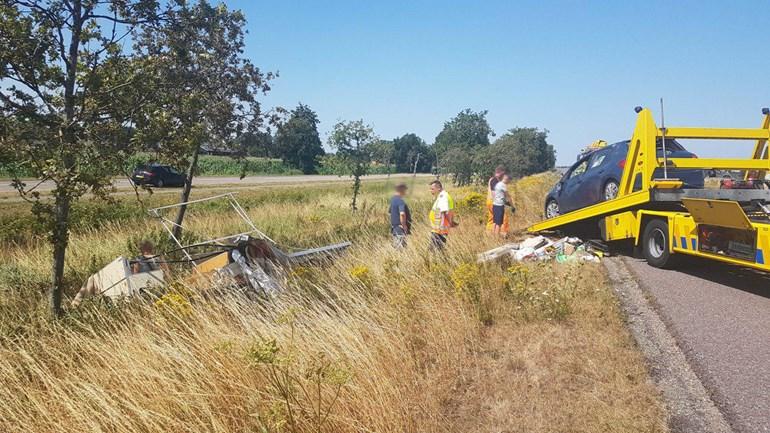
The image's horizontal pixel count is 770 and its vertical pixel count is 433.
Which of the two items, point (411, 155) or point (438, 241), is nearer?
point (438, 241)

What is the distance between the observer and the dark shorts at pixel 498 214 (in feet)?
33.7

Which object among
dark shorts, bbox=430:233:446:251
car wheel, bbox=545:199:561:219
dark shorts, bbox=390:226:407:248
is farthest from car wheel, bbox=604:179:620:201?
dark shorts, bbox=390:226:407:248

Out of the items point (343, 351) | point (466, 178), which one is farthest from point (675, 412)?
point (466, 178)

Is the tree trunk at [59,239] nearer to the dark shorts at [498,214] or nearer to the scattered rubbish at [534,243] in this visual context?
the scattered rubbish at [534,243]

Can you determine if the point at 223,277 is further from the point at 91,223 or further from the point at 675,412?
the point at 91,223

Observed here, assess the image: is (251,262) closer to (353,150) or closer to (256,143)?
(256,143)

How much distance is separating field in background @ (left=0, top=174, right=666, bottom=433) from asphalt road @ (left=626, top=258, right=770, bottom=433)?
0.54 meters

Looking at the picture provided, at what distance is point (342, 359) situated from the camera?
3473 millimetres

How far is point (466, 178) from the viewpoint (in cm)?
2403

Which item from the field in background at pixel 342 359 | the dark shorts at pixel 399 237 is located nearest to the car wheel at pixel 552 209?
the dark shorts at pixel 399 237

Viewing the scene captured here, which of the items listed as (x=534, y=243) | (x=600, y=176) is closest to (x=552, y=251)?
(x=534, y=243)

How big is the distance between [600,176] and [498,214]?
226 centimetres

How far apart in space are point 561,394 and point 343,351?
163cm

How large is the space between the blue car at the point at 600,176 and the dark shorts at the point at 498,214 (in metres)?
1.84
